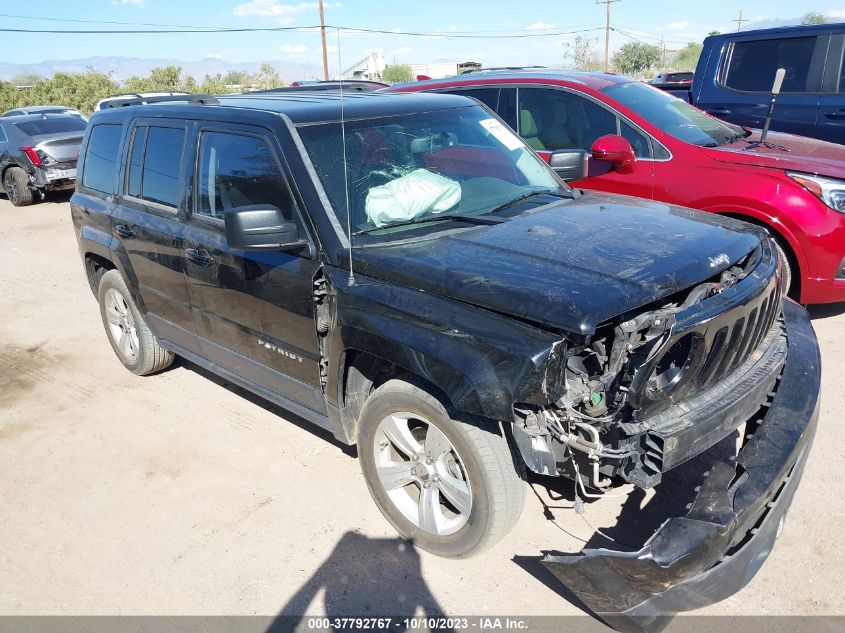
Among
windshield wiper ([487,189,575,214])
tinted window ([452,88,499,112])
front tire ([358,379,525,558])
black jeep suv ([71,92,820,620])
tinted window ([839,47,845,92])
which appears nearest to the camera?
black jeep suv ([71,92,820,620])

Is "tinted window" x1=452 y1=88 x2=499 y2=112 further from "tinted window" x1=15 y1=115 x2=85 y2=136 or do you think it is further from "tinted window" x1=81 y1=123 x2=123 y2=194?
"tinted window" x1=15 y1=115 x2=85 y2=136

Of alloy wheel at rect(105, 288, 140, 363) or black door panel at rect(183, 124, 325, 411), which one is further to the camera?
alloy wheel at rect(105, 288, 140, 363)

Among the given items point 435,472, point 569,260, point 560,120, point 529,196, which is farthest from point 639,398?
point 560,120

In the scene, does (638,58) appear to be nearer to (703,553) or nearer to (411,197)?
(411,197)

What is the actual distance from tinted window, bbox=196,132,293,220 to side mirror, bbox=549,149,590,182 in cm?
190

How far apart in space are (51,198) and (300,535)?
13562 mm

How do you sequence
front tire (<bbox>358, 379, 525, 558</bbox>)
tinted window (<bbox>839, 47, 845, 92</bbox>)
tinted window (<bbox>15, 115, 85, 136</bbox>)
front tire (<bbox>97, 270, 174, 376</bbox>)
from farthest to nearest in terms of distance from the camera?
tinted window (<bbox>15, 115, 85, 136</bbox>), tinted window (<bbox>839, 47, 845, 92</bbox>), front tire (<bbox>97, 270, 174, 376</bbox>), front tire (<bbox>358, 379, 525, 558</bbox>)

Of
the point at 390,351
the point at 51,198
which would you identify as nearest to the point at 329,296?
the point at 390,351

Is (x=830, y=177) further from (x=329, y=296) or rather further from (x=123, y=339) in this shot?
(x=123, y=339)

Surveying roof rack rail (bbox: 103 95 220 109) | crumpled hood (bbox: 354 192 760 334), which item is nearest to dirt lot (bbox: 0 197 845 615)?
crumpled hood (bbox: 354 192 760 334)

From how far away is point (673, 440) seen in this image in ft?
8.18

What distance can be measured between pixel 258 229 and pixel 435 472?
1.33 meters

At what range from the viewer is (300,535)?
3.42 meters

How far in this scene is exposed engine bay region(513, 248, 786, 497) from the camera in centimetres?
248
